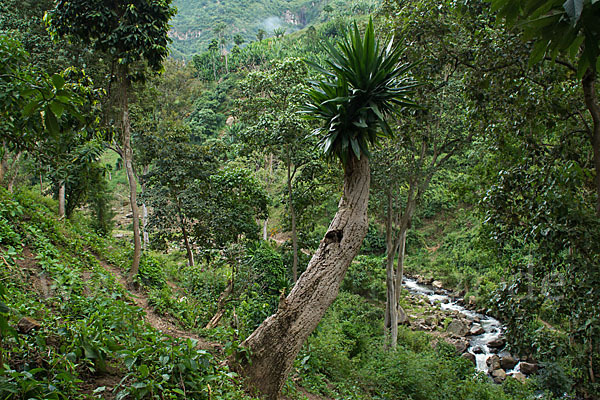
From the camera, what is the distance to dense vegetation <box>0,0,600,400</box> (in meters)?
2.51

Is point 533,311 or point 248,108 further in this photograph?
point 248,108

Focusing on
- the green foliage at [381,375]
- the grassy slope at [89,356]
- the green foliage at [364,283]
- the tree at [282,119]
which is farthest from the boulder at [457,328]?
the grassy slope at [89,356]

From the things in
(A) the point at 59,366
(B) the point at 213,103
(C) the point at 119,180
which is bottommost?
(A) the point at 59,366

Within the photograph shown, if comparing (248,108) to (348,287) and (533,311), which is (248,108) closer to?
(348,287)

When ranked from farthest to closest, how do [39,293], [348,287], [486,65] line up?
[348,287], [486,65], [39,293]

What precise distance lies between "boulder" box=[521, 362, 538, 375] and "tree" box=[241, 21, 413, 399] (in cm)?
859

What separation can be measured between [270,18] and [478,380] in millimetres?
126449

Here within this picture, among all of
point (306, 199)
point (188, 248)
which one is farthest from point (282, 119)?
point (188, 248)

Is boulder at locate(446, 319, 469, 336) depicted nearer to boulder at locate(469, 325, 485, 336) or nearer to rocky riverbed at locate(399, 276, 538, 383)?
rocky riverbed at locate(399, 276, 538, 383)

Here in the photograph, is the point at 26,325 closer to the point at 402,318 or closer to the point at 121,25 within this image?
the point at 121,25

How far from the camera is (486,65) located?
187 inches

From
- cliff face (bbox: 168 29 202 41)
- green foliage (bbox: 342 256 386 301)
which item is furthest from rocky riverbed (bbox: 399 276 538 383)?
cliff face (bbox: 168 29 202 41)

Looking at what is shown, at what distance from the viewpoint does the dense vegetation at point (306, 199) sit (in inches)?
98.7

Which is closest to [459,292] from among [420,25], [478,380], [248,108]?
[478,380]
